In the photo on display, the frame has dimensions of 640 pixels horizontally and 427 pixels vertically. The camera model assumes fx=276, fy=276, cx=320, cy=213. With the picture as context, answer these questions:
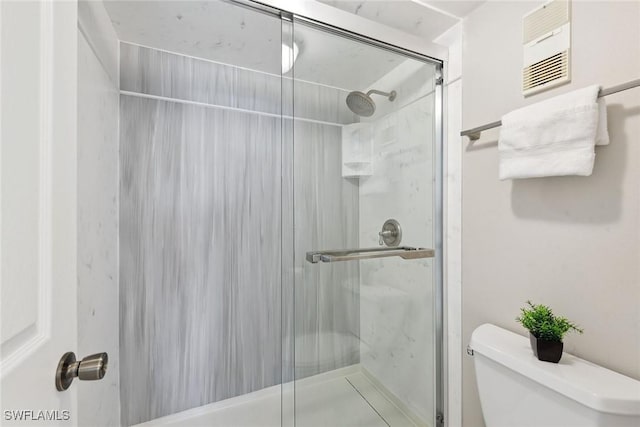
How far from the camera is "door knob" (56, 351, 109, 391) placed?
48 cm

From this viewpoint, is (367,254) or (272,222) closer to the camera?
(367,254)

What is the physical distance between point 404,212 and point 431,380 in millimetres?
827

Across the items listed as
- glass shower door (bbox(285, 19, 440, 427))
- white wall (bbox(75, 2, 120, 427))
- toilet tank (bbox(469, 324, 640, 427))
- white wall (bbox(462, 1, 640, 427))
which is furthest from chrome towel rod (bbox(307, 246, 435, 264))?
white wall (bbox(75, 2, 120, 427))

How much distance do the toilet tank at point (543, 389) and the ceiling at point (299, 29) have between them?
110 centimetres

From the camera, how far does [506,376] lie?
2.88 feet

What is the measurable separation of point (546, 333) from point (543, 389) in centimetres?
15

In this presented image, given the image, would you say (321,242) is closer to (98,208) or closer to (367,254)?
(367,254)

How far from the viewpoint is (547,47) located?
94cm

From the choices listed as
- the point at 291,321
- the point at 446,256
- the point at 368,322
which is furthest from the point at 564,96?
the point at 291,321

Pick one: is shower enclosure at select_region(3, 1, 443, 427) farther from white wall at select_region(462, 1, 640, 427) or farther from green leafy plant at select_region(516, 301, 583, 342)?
green leafy plant at select_region(516, 301, 583, 342)

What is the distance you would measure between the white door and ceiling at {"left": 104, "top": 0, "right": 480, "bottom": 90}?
0.72 metres

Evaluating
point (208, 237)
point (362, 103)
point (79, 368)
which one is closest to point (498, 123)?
point (362, 103)

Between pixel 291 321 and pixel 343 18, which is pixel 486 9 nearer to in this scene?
pixel 343 18

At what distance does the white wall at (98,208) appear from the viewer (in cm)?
90
